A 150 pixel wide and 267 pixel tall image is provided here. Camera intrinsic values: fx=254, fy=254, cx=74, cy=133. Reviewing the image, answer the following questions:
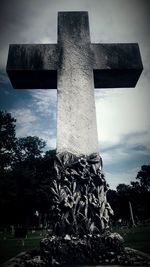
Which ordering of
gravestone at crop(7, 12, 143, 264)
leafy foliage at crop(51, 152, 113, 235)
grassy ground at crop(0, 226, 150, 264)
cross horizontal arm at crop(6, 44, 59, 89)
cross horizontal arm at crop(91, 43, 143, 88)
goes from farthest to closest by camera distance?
grassy ground at crop(0, 226, 150, 264), cross horizontal arm at crop(91, 43, 143, 88), cross horizontal arm at crop(6, 44, 59, 89), leafy foliage at crop(51, 152, 113, 235), gravestone at crop(7, 12, 143, 264)

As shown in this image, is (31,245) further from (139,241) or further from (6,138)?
(6,138)

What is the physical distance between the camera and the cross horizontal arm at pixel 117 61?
4602 millimetres

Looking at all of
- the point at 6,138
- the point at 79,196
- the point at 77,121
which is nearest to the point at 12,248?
the point at 79,196

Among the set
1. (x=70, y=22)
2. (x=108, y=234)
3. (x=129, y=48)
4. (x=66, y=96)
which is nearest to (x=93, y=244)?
(x=108, y=234)

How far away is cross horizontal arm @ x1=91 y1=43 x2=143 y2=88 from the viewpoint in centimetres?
460

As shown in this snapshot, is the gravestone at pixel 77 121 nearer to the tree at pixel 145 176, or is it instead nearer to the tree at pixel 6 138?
the tree at pixel 6 138

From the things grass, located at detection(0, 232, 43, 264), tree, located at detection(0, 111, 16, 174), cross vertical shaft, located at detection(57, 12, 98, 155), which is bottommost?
grass, located at detection(0, 232, 43, 264)

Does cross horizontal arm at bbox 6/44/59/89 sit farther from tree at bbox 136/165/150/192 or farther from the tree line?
tree at bbox 136/165/150/192

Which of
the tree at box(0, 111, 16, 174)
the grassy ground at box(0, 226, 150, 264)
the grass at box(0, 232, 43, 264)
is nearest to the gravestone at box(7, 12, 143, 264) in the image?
the grass at box(0, 232, 43, 264)

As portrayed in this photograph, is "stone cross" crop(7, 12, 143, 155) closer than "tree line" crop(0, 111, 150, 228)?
Yes

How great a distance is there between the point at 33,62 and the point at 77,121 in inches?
56.1

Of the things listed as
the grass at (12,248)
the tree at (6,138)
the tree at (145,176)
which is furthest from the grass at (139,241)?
the tree at (145,176)

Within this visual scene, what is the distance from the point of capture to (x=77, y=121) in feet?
13.3

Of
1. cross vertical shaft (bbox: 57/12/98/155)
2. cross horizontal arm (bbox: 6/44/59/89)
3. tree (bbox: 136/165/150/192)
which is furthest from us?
tree (bbox: 136/165/150/192)
